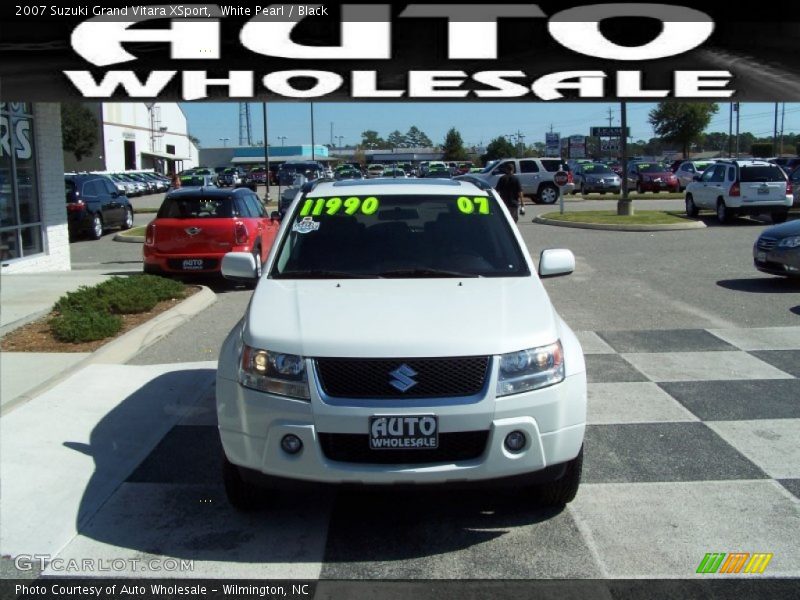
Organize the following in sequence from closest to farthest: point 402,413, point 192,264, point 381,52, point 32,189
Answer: point 402,413 < point 192,264 < point 32,189 < point 381,52

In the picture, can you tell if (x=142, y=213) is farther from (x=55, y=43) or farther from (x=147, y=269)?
(x=147, y=269)

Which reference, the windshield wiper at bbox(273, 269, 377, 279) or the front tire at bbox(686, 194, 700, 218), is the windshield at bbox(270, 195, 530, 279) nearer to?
the windshield wiper at bbox(273, 269, 377, 279)

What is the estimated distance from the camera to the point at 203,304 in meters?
11.7

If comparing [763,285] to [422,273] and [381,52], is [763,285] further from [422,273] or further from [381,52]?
[422,273]

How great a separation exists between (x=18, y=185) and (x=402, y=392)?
1295 cm

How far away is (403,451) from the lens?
13.7 feet

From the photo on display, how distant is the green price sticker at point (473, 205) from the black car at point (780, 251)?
26.1 feet

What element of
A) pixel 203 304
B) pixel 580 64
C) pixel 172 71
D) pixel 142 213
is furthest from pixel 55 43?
pixel 142 213

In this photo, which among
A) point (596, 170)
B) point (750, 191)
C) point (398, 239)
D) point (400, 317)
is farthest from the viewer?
point (596, 170)

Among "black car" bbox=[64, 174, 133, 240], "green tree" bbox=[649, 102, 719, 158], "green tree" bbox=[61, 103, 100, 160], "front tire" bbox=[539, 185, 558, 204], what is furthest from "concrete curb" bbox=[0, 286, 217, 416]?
"green tree" bbox=[649, 102, 719, 158]

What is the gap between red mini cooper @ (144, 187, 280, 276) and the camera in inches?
537

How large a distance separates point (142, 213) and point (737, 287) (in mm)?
26950

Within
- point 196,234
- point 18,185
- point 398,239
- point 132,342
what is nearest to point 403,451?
point 398,239

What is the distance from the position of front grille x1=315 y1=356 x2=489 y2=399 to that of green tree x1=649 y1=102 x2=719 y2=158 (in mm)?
69165
